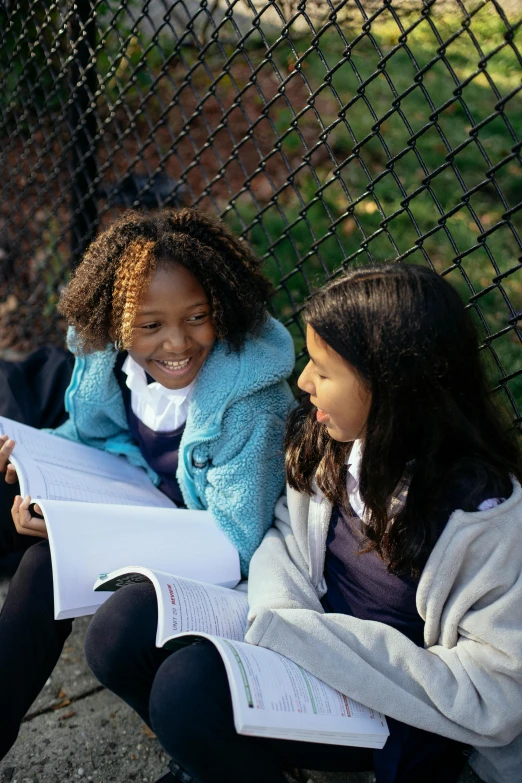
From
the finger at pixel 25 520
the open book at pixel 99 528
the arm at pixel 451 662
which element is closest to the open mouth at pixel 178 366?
the open book at pixel 99 528

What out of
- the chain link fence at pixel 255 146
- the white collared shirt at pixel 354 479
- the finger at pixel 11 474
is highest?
the chain link fence at pixel 255 146

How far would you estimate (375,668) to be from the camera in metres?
1.66

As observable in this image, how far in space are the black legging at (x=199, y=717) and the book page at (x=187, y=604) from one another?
49mm

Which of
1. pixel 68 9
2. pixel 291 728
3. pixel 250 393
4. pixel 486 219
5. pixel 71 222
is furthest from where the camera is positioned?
pixel 486 219

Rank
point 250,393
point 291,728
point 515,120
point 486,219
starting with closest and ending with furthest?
point 291,728, point 250,393, point 486,219, point 515,120

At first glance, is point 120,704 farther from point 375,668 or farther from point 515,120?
point 515,120

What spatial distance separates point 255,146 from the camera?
13.1ft

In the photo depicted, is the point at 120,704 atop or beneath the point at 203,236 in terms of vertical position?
beneath

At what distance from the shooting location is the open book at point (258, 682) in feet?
4.84

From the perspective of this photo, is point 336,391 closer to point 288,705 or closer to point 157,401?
point 288,705

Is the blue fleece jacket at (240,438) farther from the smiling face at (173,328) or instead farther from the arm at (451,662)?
the arm at (451,662)

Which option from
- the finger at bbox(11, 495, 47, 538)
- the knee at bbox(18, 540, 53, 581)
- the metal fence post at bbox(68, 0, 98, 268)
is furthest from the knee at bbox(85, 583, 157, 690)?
the metal fence post at bbox(68, 0, 98, 268)

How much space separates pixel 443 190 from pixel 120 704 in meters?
2.72

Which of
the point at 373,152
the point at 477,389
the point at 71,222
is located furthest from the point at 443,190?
the point at 477,389
